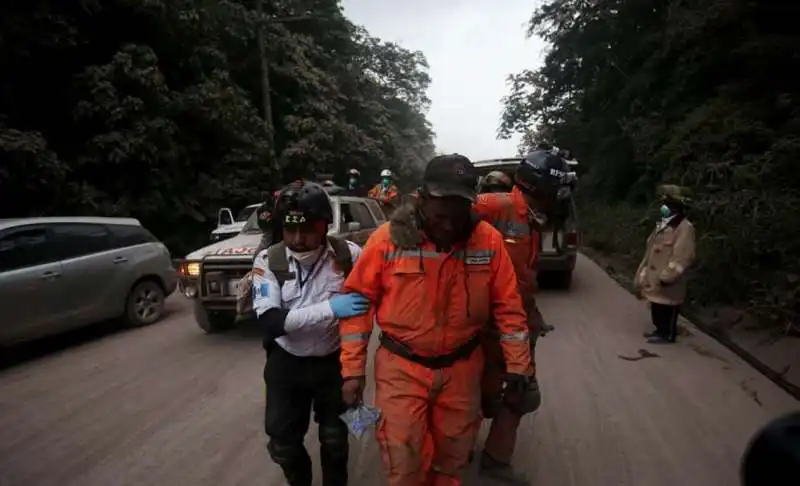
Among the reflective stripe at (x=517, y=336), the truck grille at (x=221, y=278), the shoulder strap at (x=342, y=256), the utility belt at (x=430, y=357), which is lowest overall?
the truck grille at (x=221, y=278)

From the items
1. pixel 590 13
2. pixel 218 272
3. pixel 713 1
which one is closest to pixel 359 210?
pixel 218 272

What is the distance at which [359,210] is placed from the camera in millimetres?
9477

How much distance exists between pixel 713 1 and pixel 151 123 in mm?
11701

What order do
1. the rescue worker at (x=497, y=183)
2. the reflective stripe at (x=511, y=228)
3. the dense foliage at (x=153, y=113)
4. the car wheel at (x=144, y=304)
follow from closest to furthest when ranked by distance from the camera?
the reflective stripe at (x=511, y=228) → the rescue worker at (x=497, y=183) → the car wheel at (x=144, y=304) → the dense foliage at (x=153, y=113)

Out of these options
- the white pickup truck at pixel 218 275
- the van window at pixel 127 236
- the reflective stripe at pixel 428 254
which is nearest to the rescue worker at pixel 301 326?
the reflective stripe at pixel 428 254

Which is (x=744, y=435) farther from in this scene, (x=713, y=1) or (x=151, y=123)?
(x=151, y=123)

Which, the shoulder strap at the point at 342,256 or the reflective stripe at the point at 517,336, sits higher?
the shoulder strap at the point at 342,256

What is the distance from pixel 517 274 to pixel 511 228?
0.90 feet

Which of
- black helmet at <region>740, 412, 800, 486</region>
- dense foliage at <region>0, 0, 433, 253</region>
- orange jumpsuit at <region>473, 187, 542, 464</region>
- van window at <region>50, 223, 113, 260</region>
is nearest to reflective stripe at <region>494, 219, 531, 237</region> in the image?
orange jumpsuit at <region>473, 187, 542, 464</region>

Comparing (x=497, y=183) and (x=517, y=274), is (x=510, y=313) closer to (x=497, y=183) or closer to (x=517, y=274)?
(x=517, y=274)

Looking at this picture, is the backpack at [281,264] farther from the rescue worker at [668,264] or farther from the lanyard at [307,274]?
the rescue worker at [668,264]

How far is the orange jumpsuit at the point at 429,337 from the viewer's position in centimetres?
270

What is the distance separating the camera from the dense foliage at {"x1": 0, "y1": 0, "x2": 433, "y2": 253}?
12.3 meters

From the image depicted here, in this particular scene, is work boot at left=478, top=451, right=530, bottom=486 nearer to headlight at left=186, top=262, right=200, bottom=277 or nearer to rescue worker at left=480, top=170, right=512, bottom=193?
rescue worker at left=480, top=170, right=512, bottom=193
